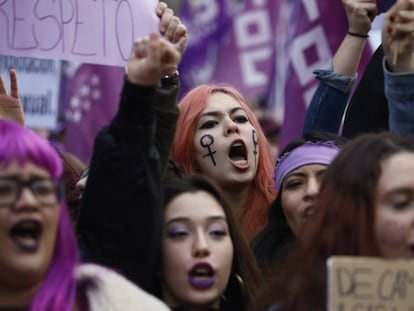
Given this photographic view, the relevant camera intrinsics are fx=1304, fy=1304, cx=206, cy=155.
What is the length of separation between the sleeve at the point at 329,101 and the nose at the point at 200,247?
1215 millimetres

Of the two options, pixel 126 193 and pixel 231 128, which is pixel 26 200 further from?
pixel 231 128

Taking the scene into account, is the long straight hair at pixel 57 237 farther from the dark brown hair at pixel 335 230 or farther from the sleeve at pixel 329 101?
the sleeve at pixel 329 101

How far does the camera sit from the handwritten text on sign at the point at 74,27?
14.8ft

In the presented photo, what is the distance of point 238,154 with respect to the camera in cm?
504

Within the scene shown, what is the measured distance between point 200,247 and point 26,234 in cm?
73

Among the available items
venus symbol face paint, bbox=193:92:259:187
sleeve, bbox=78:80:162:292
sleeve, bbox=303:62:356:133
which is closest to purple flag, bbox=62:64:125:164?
venus symbol face paint, bbox=193:92:259:187

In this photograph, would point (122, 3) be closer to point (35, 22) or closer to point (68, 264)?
point (35, 22)

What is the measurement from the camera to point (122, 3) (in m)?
4.58

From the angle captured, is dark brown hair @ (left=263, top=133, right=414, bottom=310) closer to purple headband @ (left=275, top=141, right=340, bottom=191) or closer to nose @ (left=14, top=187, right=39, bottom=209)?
nose @ (left=14, top=187, right=39, bottom=209)

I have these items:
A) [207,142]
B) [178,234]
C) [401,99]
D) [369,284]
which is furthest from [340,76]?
[369,284]

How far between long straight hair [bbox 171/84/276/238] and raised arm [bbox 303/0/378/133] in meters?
0.24

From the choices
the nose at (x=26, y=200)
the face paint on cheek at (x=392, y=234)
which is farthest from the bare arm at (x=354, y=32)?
the nose at (x=26, y=200)

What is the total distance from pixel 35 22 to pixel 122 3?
317 millimetres

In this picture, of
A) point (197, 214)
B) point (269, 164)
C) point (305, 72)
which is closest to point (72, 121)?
point (305, 72)
